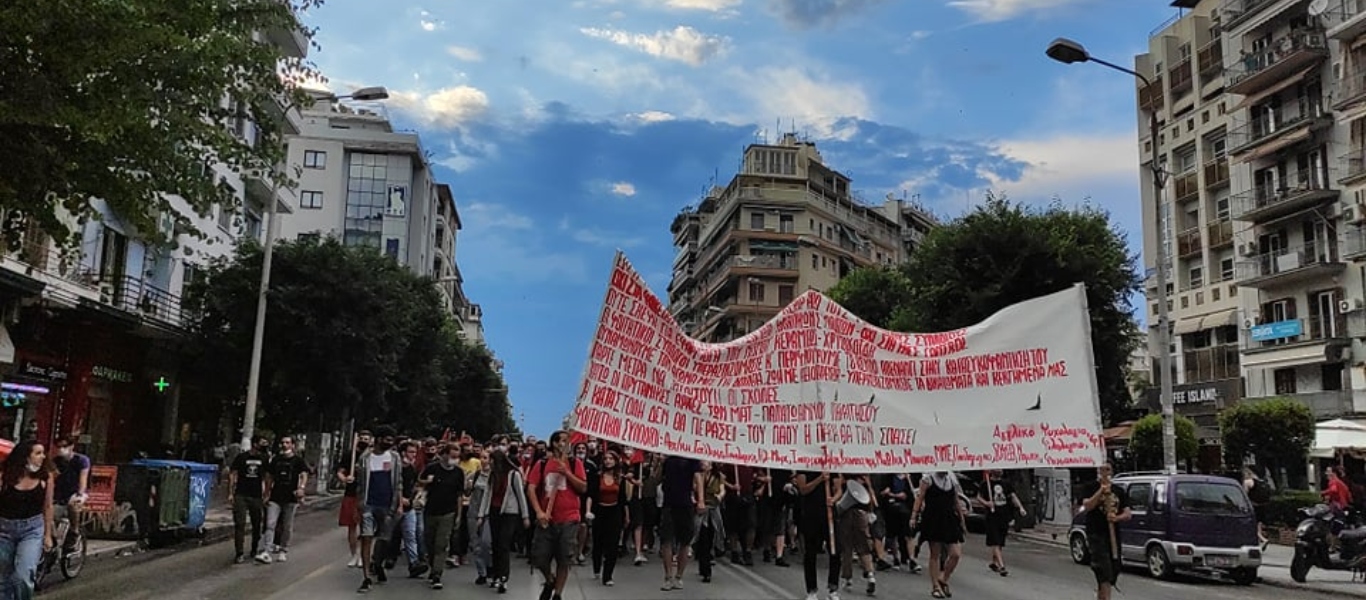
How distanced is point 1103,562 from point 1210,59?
36957mm

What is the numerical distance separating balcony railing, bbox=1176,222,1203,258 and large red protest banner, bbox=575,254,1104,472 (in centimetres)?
3546

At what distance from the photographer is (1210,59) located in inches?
1601

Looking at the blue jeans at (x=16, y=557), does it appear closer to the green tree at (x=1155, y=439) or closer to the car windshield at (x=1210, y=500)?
the car windshield at (x=1210, y=500)

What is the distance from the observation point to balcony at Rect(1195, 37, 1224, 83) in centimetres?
4000

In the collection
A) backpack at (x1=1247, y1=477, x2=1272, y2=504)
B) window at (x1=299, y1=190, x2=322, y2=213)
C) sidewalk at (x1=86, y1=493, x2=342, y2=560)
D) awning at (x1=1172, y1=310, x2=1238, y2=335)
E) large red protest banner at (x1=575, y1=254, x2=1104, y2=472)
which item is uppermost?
window at (x1=299, y1=190, x2=322, y2=213)

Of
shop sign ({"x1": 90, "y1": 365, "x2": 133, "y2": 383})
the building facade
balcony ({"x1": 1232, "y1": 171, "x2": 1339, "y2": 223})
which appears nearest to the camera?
shop sign ({"x1": 90, "y1": 365, "x2": 133, "y2": 383})

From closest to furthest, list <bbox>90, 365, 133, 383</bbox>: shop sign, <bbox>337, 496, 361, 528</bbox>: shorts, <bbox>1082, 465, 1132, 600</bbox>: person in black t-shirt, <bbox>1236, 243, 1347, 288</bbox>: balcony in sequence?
<bbox>1082, 465, 1132, 600</bbox>: person in black t-shirt → <bbox>337, 496, 361, 528</bbox>: shorts → <bbox>90, 365, 133, 383</bbox>: shop sign → <bbox>1236, 243, 1347, 288</bbox>: balcony

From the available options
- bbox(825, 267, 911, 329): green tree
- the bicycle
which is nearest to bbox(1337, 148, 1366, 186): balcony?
bbox(825, 267, 911, 329): green tree

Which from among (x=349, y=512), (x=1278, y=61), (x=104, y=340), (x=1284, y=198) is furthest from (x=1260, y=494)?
(x=104, y=340)

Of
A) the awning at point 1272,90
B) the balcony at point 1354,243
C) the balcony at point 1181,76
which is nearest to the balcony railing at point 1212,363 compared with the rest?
the balcony at point 1354,243

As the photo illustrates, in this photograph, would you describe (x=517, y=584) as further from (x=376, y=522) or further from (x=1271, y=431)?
(x=1271, y=431)

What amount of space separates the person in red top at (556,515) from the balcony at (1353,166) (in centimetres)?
3107

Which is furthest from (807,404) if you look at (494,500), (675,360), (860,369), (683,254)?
(683,254)

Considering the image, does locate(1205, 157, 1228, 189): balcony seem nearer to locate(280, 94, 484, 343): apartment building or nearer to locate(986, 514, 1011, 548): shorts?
locate(986, 514, 1011, 548): shorts
